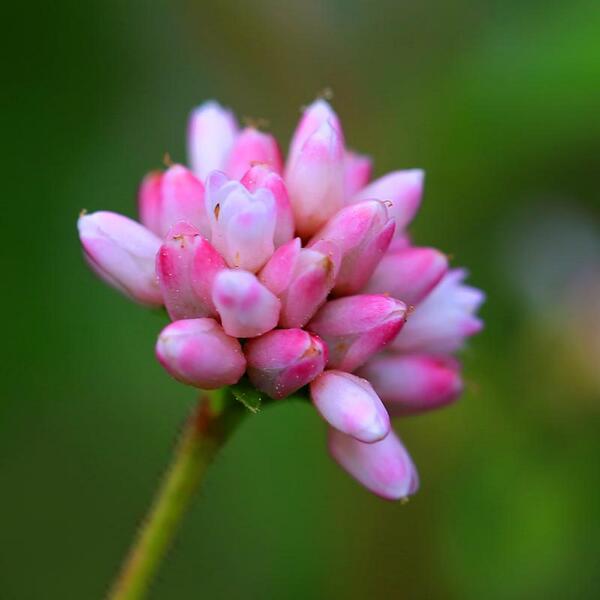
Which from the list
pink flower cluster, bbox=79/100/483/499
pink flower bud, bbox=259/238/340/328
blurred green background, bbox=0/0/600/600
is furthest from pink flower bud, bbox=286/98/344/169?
blurred green background, bbox=0/0/600/600

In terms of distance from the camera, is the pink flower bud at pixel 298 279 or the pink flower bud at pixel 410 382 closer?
the pink flower bud at pixel 298 279

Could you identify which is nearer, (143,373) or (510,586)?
(510,586)

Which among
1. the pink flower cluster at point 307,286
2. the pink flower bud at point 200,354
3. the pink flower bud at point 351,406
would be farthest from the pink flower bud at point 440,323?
the pink flower bud at point 200,354

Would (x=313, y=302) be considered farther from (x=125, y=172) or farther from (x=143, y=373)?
(x=125, y=172)

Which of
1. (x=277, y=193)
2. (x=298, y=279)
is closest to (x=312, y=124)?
(x=277, y=193)

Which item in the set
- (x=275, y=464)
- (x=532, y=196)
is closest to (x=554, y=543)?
(x=275, y=464)

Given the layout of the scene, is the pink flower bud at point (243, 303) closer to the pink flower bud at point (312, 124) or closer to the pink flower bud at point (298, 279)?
the pink flower bud at point (298, 279)

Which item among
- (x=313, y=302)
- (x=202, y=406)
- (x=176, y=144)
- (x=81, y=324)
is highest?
(x=176, y=144)
